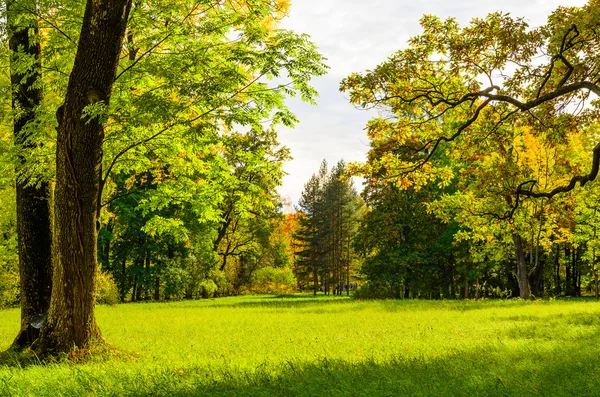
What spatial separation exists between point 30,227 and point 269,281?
4943 cm

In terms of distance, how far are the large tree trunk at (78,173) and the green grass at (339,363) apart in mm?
978

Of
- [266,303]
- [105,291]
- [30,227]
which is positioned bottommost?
[266,303]

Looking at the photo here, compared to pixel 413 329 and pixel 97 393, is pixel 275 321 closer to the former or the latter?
pixel 413 329

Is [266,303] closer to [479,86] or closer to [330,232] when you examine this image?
[479,86]

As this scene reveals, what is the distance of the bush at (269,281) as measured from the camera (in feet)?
193

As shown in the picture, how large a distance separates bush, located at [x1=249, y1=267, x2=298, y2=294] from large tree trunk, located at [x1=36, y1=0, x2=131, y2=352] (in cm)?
4975

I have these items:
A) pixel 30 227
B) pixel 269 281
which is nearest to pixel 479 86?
pixel 30 227

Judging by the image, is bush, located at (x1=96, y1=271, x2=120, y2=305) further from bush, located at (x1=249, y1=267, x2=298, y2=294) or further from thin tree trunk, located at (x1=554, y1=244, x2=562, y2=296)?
thin tree trunk, located at (x1=554, y1=244, x2=562, y2=296)

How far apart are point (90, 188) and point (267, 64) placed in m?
4.58

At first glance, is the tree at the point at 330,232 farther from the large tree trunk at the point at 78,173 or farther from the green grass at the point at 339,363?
the large tree trunk at the point at 78,173

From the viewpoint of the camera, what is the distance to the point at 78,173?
958cm

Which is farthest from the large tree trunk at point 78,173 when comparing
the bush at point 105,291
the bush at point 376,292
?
the bush at point 376,292

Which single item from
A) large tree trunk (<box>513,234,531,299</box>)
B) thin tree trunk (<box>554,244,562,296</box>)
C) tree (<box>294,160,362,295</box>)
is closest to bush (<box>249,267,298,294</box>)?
tree (<box>294,160,362,295</box>)

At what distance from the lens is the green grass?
21.7 feet
